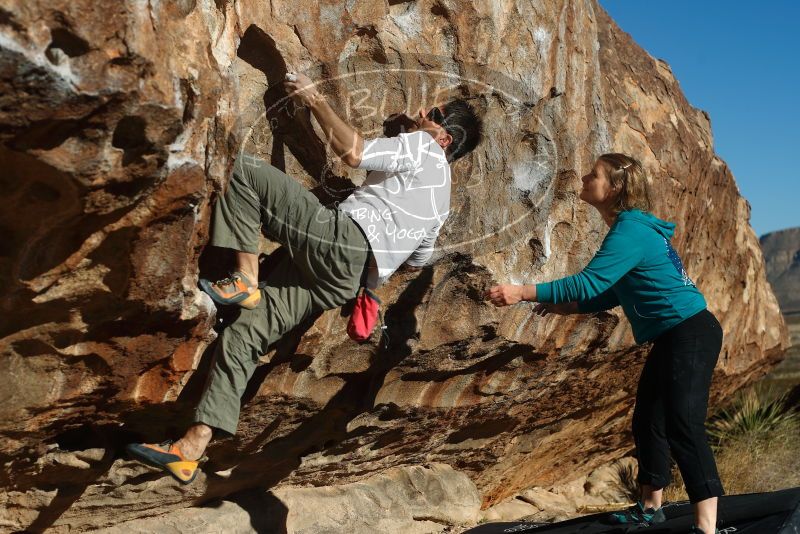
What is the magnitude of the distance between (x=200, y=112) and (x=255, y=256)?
0.81 metres

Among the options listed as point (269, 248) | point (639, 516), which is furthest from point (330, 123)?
point (639, 516)

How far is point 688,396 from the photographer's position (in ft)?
13.1

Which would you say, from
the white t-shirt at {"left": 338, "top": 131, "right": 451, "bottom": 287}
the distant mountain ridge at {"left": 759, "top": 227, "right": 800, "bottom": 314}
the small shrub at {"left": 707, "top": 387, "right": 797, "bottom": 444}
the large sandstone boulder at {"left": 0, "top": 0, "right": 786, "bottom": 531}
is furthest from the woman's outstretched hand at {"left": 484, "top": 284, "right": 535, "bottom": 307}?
the distant mountain ridge at {"left": 759, "top": 227, "right": 800, "bottom": 314}

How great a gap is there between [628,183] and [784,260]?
2063 inches

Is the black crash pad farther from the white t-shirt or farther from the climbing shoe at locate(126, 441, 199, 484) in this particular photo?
the climbing shoe at locate(126, 441, 199, 484)

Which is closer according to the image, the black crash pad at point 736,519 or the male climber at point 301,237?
the male climber at point 301,237

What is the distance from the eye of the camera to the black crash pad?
13.9 ft

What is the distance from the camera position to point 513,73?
480 cm

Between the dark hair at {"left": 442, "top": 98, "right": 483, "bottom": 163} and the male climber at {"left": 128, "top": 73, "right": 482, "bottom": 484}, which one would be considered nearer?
the male climber at {"left": 128, "top": 73, "right": 482, "bottom": 484}

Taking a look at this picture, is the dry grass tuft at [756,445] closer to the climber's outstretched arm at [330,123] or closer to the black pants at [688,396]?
the black pants at [688,396]

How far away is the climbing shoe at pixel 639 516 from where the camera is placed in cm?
440

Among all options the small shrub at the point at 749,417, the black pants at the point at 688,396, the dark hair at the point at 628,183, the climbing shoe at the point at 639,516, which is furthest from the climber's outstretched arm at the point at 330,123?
the small shrub at the point at 749,417

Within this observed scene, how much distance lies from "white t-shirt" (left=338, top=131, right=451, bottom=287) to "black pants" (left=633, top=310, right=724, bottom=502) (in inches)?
48.9

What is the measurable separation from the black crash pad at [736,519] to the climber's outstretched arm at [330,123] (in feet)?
7.45
